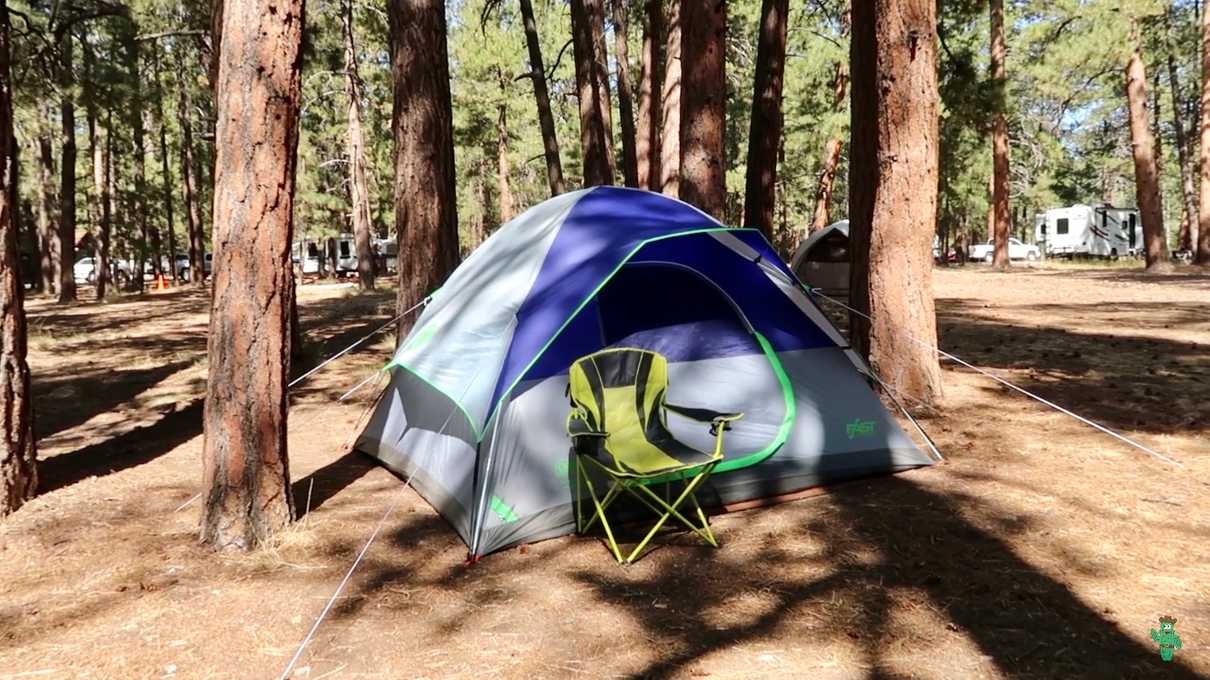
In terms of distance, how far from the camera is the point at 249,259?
4.02m

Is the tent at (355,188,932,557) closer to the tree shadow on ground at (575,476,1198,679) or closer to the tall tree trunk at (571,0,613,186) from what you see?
the tree shadow on ground at (575,476,1198,679)

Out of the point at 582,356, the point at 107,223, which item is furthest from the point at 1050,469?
the point at 107,223

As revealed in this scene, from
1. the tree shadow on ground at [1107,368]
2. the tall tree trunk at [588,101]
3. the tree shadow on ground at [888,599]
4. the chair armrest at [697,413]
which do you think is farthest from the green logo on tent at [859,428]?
the tall tree trunk at [588,101]

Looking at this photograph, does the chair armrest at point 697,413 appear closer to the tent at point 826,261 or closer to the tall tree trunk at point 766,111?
the tall tree trunk at point 766,111

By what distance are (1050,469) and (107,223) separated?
873 inches

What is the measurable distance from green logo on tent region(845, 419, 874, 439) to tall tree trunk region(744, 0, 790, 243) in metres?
4.98

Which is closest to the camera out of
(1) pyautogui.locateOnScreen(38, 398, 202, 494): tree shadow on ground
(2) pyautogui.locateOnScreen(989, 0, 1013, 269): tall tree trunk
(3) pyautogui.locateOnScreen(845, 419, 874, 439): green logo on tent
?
(3) pyautogui.locateOnScreen(845, 419, 874, 439): green logo on tent

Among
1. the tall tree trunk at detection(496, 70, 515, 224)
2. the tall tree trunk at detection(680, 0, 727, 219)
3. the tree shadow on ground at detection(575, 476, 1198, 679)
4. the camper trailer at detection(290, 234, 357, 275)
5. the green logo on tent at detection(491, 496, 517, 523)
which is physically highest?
the tall tree trunk at detection(496, 70, 515, 224)

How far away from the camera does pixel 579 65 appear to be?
481 inches

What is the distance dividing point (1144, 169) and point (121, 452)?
2001cm

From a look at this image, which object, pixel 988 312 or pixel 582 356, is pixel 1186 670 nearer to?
pixel 582 356

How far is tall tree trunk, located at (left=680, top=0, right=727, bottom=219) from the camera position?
7.18 m

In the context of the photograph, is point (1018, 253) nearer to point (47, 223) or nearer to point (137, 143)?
point (137, 143)

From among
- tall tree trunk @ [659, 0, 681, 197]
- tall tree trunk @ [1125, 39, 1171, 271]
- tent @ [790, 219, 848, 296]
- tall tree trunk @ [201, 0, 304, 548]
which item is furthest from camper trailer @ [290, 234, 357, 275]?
tall tree trunk @ [201, 0, 304, 548]
